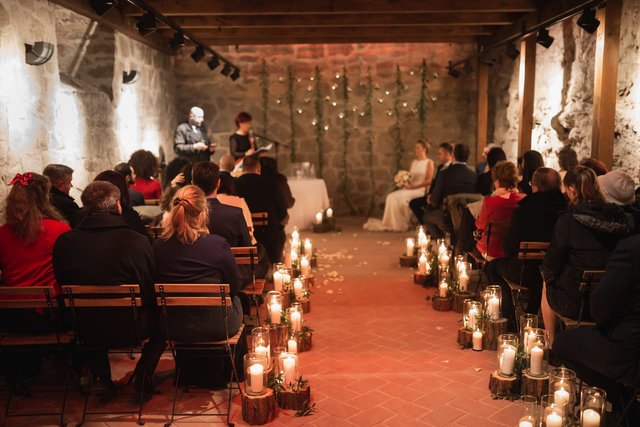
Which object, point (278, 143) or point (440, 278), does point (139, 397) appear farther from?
point (278, 143)

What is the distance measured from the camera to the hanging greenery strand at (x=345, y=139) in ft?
36.7

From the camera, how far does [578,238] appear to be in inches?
139

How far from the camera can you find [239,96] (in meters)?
11.2

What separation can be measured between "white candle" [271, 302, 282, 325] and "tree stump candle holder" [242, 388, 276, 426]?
1.06 m

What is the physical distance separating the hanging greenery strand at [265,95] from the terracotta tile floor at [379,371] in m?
5.57

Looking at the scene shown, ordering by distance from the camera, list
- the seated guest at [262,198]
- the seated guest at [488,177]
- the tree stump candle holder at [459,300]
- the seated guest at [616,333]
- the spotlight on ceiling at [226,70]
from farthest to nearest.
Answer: the spotlight on ceiling at [226,70] → the seated guest at [488,177] → the seated guest at [262,198] → the tree stump candle holder at [459,300] → the seated guest at [616,333]

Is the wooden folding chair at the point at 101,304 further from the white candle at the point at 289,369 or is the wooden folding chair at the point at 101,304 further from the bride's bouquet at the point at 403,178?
the bride's bouquet at the point at 403,178

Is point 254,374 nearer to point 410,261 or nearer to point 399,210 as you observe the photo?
point 410,261

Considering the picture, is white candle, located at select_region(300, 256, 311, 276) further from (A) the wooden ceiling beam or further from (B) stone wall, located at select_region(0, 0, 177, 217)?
(A) the wooden ceiling beam

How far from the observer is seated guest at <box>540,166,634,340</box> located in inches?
135

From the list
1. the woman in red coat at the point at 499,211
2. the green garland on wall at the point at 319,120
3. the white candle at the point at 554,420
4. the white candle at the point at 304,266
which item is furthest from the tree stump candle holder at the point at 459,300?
the green garland on wall at the point at 319,120

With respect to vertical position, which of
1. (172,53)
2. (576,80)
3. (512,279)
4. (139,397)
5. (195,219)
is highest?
(172,53)

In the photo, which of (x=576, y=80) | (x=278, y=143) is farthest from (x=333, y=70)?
(x=576, y=80)

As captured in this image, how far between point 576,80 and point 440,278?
3.27 metres
